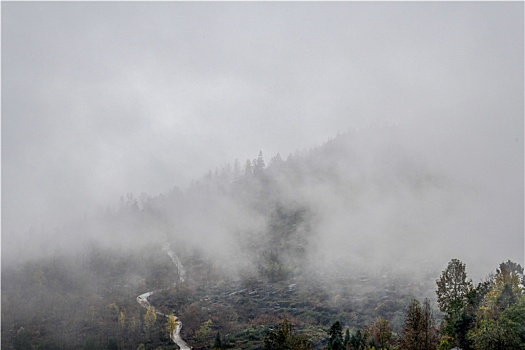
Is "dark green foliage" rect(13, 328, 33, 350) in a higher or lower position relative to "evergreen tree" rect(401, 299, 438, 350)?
higher

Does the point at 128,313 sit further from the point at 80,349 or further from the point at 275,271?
the point at 275,271

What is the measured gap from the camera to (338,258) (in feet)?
647

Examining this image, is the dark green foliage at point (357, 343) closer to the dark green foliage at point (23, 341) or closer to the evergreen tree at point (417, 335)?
the evergreen tree at point (417, 335)

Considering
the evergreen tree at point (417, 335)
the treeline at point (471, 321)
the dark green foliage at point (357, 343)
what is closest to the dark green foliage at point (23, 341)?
the treeline at point (471, 321)

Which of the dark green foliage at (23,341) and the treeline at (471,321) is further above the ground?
the dark green foliage at (23,341)

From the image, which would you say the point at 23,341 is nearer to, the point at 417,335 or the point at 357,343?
the point at 357,343

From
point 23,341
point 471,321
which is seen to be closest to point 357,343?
point 471,321

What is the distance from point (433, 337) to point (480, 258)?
115m

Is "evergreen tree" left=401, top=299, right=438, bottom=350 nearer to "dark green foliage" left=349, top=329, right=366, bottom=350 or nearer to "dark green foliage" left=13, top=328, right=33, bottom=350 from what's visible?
"dark green foliage" left=349, top=329, right=366, bottom=350

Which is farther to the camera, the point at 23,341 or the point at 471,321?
the point at 23,341

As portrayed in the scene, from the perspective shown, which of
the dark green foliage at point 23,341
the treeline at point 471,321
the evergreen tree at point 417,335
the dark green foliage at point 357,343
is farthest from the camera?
the dark green foliage at point 23,341

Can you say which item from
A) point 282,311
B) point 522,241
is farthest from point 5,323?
point 522,241

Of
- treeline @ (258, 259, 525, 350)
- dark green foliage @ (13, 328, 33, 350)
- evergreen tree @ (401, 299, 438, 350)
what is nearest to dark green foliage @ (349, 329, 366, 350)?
treeline @ (258, 259, 525, 350)

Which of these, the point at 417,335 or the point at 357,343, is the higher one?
the point at 417,335
